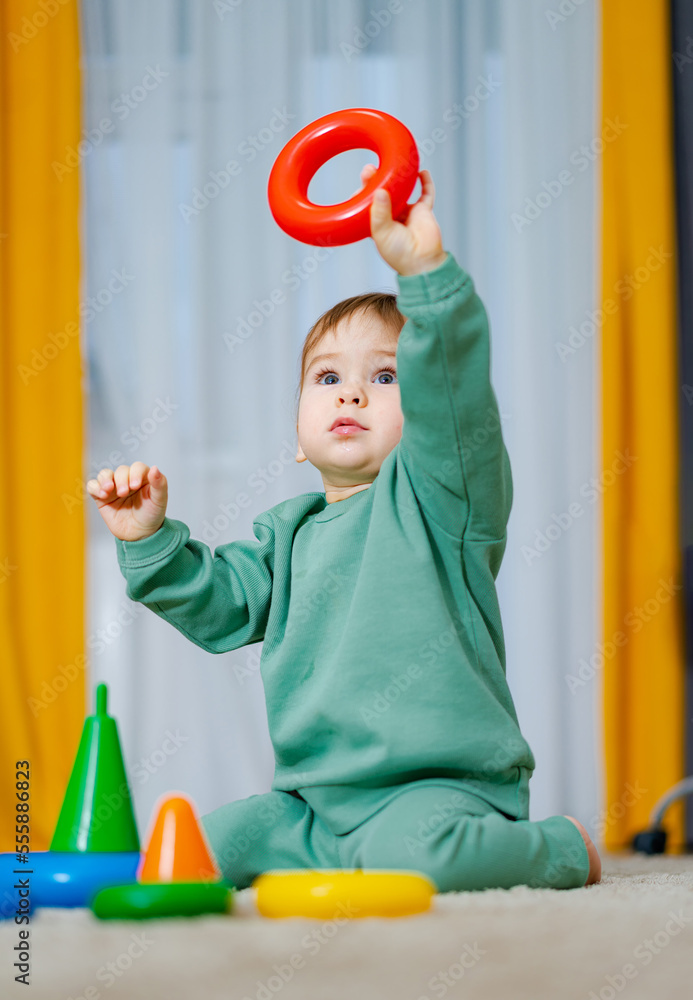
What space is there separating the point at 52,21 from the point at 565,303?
1.28 meters

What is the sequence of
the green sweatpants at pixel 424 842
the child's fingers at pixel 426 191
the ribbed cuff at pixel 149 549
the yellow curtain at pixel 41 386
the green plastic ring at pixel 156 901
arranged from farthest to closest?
the yellow curtain at pixel 41 386 → the ribbed cuff at pixel 149 549 → the child's fingers at pixel 426 191 → the green sweatpants at pixel 424 842 → the green plastic ring at pixel 156 901

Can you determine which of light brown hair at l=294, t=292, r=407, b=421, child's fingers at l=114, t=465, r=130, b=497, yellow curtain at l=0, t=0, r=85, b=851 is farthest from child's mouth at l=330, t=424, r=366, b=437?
yellow curtain at l=0, t=0, r=85, b=851

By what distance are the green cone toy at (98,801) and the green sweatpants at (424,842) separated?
7.5 inches

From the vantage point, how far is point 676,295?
2137mm

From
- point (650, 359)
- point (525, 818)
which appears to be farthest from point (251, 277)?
point (525, 818)

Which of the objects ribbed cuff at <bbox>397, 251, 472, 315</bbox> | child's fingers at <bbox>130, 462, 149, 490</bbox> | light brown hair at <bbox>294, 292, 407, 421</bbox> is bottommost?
child's fingers at <bbox>130, 462, 149, 490</bbox>

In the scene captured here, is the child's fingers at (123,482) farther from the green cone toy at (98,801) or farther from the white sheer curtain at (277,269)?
the white sheer curtain at (277,269)

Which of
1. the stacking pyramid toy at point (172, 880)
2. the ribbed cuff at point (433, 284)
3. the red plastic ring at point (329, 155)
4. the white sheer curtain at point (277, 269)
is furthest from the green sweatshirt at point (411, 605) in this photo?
the white sheer curtain at point (277, 269)

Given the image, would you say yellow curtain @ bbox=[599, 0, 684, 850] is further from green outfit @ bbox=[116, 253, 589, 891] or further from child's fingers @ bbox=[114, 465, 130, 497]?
child's fingers @ bbox=[114, 465, 130, 497]

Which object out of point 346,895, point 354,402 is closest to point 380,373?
point 354,402

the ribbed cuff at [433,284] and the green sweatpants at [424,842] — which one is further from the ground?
the ribbed cuff at [433,284]

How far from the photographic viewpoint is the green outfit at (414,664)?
891 millimetres

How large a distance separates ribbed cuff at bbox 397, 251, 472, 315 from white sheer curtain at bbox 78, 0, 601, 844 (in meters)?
1.15

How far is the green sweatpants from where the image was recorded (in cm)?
85
